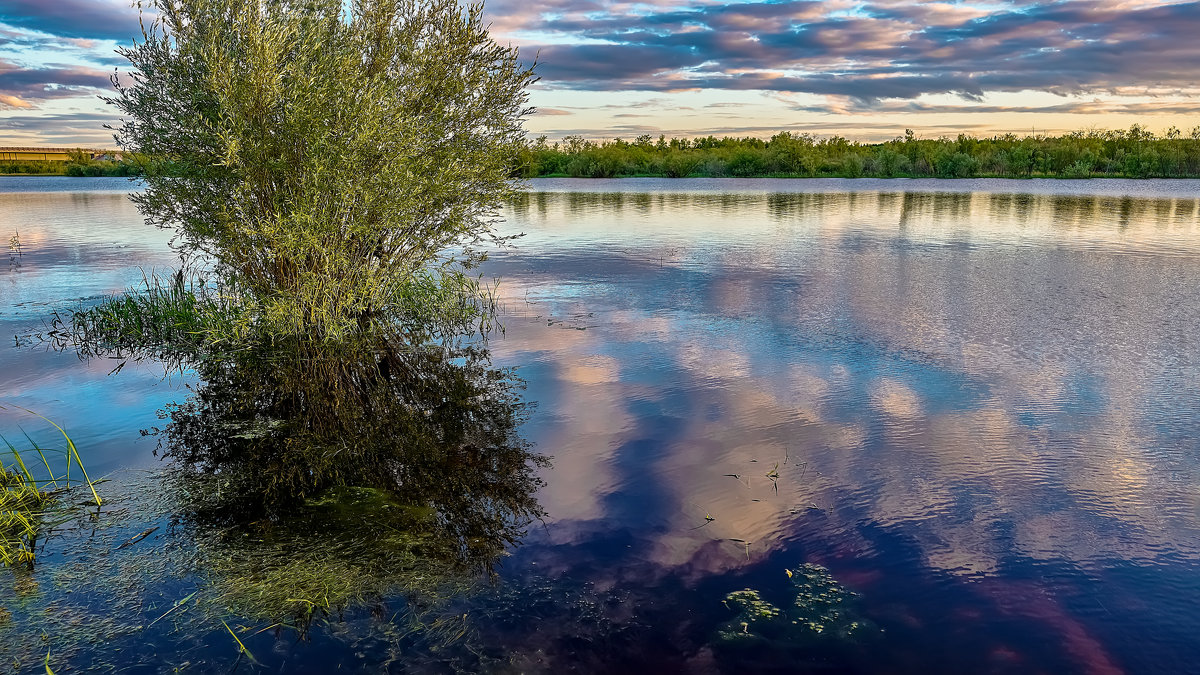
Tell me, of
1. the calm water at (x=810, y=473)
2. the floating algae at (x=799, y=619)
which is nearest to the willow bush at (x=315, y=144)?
the calm water at (x=810, y=473)

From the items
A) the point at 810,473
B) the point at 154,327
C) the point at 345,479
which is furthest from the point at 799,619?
the point at 154,327

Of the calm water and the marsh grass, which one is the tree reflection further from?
the marsh grass

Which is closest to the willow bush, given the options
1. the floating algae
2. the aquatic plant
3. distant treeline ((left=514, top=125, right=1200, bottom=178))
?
the aquatic plant

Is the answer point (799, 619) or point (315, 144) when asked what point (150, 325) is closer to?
point (315, 144)

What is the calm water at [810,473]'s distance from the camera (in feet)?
18.2

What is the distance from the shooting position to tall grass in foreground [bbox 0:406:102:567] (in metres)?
6.82

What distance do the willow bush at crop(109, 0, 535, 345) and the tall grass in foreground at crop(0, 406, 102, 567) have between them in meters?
4.52

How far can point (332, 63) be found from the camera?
1316 cm

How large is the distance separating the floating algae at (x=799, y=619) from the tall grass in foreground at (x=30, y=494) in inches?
233

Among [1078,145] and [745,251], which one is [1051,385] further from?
[1078,145]

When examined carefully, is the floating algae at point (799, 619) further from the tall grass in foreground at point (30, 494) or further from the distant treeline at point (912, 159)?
the distant treeline at point (912, 159)

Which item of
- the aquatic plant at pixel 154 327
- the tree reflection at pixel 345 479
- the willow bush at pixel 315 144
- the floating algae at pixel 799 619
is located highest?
the willow bush at pixel 315 144

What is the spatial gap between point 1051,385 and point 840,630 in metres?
7.65

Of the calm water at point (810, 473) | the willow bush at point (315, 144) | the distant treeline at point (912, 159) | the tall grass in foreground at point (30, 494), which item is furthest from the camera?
the distant treeline at point (912, 159)
